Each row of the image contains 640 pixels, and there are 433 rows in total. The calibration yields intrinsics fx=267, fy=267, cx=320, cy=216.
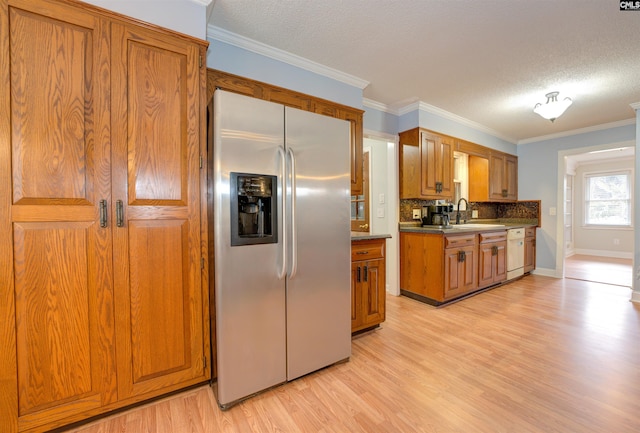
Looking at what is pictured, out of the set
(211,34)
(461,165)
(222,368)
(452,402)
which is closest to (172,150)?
(211,34)

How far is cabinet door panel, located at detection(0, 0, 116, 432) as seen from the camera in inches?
48.5

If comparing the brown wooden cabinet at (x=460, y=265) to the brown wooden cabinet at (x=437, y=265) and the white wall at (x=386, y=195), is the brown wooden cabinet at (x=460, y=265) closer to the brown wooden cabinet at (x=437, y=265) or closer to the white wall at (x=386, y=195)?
the brown wooden cabinet at (x=437, y=265)

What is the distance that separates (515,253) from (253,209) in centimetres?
455

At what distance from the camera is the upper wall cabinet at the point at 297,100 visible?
2.07 metres

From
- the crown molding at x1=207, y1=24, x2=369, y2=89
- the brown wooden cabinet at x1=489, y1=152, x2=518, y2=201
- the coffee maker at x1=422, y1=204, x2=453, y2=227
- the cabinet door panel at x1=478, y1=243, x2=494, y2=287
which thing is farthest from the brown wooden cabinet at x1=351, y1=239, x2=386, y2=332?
the brown wooden cabinet at x1=489, y1=152, x2=518, y2=201

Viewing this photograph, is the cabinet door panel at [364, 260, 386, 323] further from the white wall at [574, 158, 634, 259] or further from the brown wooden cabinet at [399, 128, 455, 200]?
the white wall at [574, 158, 634, 259]

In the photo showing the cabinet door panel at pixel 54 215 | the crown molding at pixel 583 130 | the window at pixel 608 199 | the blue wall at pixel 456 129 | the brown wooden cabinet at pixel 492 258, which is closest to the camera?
the cabinet door panel at pixel 54 215

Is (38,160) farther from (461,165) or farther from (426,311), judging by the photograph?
(461,165)

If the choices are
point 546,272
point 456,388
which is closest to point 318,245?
point 456,388

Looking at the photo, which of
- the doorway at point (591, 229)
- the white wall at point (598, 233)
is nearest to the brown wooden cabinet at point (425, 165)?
the doorway at point (591, 229)

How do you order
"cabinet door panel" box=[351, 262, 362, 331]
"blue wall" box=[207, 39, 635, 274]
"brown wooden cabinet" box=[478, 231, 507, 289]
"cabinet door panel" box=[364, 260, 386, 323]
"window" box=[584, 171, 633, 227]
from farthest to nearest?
"window" box=[584, 171, 633, 227] → "brown wooden cabinet" box=[478, 231, 507, 289] → "cabinet door panel" box=[364, 260, 386, 323] → "cabinet door panel" box=[351, 262, 362, 331] → "blue wall" box=[207, 39, 635, 274]

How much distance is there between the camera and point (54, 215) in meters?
1.32

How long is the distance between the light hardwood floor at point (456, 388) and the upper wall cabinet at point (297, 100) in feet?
5.31

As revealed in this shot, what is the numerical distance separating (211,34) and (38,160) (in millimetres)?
1451
